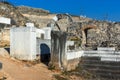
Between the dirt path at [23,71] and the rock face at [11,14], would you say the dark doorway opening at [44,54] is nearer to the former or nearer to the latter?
the dirt path at [23,71]

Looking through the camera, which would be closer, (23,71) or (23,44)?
(23,71)

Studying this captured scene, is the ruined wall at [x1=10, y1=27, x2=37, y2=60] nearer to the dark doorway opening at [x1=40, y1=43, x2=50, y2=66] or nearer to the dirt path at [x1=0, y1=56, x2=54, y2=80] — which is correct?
the dirt path at [x1=0, y1=56, x2=54, y2=80]

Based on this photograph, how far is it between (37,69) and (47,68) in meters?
0.67

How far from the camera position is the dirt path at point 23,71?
37.0ft

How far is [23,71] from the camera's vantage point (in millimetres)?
12219

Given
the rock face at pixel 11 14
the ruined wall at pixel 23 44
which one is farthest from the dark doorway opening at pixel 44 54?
the rock face at pixel 11 14

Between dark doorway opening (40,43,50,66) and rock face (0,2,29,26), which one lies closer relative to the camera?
dark doorway opening (40,43,50,66)

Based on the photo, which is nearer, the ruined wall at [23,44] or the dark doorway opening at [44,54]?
the ruined wall at [23,44]

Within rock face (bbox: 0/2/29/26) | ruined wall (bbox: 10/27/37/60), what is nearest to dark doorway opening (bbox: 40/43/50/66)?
ruined wall (bbox: 10/27/37/60)

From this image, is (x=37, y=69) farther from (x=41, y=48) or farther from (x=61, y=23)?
(x=61, y=23)

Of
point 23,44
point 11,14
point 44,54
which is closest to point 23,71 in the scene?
point 23,44

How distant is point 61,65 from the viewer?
1372cm

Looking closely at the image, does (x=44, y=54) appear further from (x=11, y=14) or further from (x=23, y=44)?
(x=11, y=14)

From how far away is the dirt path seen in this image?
37.0 ft
